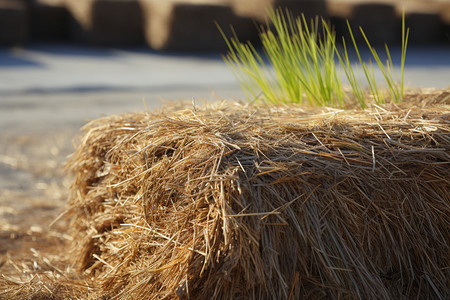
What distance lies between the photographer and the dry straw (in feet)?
4.61

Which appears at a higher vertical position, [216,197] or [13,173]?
[216,197]

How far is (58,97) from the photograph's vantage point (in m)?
6.01

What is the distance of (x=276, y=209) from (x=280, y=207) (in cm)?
3

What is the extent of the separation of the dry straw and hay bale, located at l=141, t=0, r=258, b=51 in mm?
6957

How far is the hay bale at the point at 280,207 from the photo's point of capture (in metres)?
1.41

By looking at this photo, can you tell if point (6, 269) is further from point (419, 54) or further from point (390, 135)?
point (419, 54)

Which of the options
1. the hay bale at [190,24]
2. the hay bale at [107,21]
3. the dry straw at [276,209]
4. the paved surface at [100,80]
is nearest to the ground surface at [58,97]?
the paved surface at [100,80]

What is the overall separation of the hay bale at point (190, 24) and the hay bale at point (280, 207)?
6961 mm

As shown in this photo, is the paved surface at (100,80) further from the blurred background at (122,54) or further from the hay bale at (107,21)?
the hay bale at (107,21)

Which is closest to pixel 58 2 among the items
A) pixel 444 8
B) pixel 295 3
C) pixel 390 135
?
pixel 295 3

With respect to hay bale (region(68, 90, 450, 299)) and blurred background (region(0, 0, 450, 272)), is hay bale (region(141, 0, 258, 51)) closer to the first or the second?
blurred background (region(0, 0, 450, 272))

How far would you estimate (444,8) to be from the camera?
10.1m

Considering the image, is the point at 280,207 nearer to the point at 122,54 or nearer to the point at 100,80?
the point at 100,80

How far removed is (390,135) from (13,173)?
2607mm
